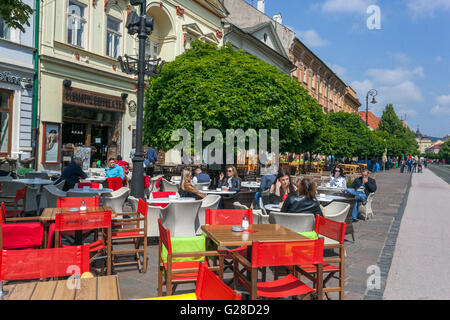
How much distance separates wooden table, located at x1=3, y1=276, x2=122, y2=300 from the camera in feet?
7.25

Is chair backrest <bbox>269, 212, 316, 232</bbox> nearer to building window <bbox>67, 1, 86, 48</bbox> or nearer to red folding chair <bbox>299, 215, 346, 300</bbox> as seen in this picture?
red folding chair <bbox>299, 215, 346, 300</bbox>

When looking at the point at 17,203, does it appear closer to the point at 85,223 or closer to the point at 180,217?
the point at 180,217

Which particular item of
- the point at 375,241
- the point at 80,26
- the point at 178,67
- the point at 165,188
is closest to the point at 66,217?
the point at 375,241

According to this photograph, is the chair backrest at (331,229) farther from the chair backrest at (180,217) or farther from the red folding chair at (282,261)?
the chair backrest at (180,217)

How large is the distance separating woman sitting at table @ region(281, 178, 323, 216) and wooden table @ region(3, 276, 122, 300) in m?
→ 3.19

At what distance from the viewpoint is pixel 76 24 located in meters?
15.2

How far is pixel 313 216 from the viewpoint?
4.80 meters

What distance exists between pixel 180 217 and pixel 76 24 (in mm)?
12802

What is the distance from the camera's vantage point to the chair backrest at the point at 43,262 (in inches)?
97.0

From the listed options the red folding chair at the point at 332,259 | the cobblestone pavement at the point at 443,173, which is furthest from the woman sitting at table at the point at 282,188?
the cobblestone pavement at the point at 443,173

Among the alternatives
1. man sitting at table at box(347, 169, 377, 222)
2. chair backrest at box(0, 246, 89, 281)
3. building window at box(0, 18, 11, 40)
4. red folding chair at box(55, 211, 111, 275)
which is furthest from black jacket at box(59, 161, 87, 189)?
building window at box(0, 18, 11, 40)

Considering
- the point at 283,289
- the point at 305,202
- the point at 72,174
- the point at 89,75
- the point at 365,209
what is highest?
the point at 89,75

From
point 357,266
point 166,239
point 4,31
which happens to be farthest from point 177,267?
point 4,31

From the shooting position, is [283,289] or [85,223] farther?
[85,223]
